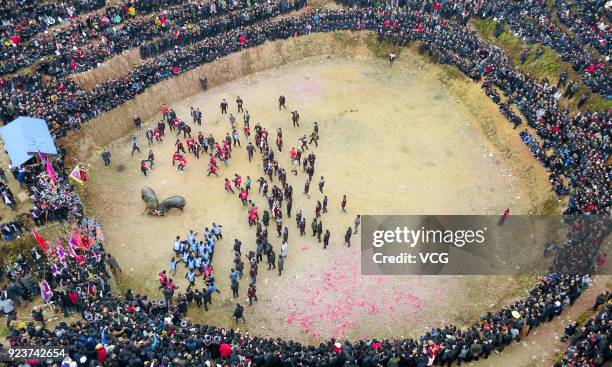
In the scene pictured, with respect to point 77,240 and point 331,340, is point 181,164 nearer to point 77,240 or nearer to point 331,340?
Result: point 77,240

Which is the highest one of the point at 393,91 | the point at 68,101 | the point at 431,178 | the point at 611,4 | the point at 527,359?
the point at 611,4

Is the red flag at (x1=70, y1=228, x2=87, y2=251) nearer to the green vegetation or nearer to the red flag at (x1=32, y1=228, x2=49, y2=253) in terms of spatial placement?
the red flag at (x1=32, y1=228, x2=49, y2=253)

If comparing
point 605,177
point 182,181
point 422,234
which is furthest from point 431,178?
point 182,181

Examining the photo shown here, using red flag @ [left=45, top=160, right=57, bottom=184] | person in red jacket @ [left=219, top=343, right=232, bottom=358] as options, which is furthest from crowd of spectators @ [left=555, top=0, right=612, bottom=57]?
red flag @ [left=45, top=160, right=57, bottom=184]

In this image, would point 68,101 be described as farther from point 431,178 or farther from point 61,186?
point 431,178

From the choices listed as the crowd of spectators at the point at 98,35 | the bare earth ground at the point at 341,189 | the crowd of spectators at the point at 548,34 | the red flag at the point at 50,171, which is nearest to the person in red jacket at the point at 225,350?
the bare earth ground at the point at 341,189

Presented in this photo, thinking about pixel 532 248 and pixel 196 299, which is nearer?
pixel 196 299

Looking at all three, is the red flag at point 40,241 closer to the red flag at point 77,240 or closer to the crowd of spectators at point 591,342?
the red flag at point 77,240
